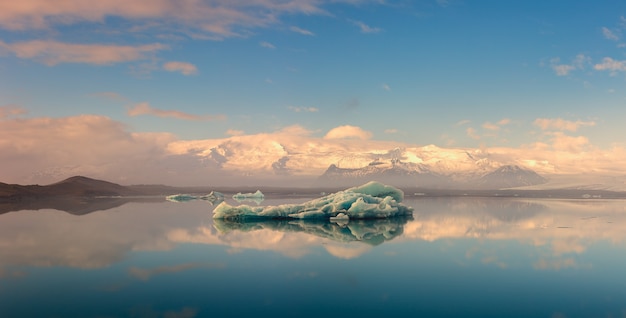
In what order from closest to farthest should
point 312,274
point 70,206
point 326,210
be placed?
point 312,274 < point 326,210 < point 70,206

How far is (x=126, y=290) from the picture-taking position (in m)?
9.98

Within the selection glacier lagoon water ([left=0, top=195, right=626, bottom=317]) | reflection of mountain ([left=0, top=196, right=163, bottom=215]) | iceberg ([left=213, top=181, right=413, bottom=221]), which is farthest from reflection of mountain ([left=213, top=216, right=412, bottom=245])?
reflection of mountain ([left=0, top=196, right=163, bottom=215])

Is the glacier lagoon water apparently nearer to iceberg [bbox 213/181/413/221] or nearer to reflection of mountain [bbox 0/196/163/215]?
iceberg [bbox 213/181/413/221]

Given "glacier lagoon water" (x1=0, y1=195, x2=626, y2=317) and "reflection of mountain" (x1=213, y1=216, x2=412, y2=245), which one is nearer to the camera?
"glacier lagoon water" (x1=0, y1=195, x2=626, y2=317)

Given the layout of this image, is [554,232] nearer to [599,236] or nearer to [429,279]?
[599,236]

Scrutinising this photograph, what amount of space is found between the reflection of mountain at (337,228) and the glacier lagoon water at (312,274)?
0.28 meters

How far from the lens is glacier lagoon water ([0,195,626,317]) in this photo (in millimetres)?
8680

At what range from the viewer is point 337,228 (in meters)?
23.0

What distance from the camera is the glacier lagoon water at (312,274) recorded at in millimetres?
8680

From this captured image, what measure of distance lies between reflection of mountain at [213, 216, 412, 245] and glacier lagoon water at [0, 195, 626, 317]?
0.92 ft

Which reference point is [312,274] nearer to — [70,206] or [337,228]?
[337,228]

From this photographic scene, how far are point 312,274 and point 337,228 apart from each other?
11.5 metres

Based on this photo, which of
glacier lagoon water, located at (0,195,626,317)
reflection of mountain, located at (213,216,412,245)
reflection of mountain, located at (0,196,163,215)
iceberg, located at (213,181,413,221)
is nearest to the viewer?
glacier lagoon water, located at (0,195,626,317)

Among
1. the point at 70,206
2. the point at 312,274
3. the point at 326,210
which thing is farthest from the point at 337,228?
the point at 70,206
